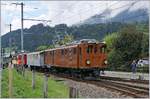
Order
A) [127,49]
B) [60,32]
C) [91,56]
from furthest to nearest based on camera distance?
1. [60,32]
2. [127,49]
3. [91,56]

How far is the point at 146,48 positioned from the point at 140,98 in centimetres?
3808

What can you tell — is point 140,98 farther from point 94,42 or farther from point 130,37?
point 130,37

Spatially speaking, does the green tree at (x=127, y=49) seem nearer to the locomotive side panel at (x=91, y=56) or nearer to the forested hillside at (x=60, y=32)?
the forested hillside at (x=60, y=32)

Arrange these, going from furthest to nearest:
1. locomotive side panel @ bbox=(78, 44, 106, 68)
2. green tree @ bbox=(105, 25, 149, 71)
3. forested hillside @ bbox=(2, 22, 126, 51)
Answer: forested hillside @ bbox=(2, 22, 126, 51) < green tree @ bbox=(105, 25, 149, 71) < locomotive side panel @ bbox=(78, 44, 106, 68)

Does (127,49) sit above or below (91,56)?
above

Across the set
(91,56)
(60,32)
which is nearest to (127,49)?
(60,32)

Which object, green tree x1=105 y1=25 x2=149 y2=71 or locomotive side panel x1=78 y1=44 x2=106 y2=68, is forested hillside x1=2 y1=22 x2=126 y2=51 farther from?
locomotive side panel x1=78 y1=44 x2=106 y2=68

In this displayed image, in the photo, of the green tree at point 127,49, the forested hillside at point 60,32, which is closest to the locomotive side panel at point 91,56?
the green tree at point 127,49

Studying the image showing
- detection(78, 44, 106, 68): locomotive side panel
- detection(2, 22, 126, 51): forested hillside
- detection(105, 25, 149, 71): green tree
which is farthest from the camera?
detection(2, 22, 126, 51): forested hillside

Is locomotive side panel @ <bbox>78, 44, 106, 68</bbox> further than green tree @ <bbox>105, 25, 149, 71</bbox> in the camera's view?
No

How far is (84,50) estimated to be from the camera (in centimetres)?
3112

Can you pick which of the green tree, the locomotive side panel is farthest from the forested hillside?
the locomotive side panel

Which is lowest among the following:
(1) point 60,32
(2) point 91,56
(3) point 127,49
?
(2) point 91,56

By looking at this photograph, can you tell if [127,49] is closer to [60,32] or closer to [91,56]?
[60,32]
